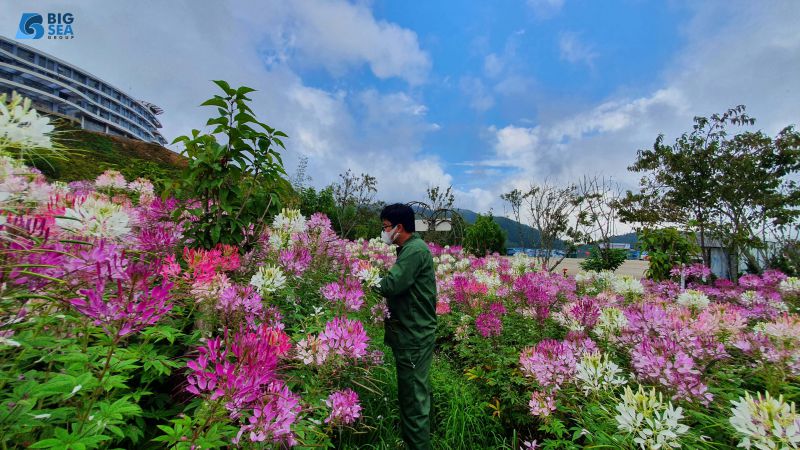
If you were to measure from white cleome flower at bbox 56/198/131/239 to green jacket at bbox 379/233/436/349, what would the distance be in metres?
1.62

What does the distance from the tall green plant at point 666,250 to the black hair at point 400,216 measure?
634 centimetres

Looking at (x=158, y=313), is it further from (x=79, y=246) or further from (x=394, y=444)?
(x=394, y=444)

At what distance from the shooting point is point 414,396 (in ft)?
8.59

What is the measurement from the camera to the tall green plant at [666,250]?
6.83 meters

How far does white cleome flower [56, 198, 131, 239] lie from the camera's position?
4.67ft

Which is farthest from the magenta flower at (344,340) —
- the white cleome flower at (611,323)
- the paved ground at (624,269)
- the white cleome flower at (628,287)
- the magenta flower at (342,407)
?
the paved ground at (624,269)

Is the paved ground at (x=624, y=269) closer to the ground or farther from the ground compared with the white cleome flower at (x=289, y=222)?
closer to the ground

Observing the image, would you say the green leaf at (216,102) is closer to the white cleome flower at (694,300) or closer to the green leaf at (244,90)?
the green leaf at (244,90)

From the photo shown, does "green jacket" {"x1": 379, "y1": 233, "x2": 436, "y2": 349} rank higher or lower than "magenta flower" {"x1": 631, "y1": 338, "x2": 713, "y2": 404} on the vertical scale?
higher

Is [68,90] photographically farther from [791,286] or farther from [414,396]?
[791,286]

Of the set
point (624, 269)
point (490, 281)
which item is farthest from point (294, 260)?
point (624, 269)

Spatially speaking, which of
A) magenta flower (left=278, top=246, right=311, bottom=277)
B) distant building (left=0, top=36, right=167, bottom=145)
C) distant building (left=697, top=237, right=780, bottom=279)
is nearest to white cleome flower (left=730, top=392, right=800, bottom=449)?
magenta flower (left=278, top=246, right=311, bottom=277)

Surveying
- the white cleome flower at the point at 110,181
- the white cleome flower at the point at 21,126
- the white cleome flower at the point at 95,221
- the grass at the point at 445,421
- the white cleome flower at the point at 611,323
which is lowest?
the grass at the point at 445,421

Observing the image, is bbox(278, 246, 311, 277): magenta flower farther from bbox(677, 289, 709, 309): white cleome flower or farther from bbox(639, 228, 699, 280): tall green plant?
bbox(639, 228, 699, 280): tall green plant
